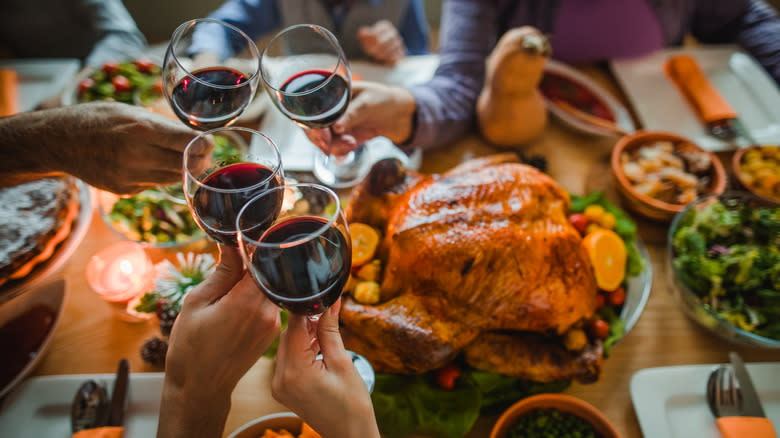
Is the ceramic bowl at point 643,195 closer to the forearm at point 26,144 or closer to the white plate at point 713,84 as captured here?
the white plate at point 713,84

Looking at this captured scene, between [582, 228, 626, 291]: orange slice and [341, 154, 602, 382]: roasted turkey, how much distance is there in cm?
9

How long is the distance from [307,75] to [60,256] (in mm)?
758

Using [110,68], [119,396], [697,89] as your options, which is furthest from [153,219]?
[697,89]

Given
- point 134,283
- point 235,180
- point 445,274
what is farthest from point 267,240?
point 134,283

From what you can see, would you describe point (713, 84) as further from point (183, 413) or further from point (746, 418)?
point (183, 413)

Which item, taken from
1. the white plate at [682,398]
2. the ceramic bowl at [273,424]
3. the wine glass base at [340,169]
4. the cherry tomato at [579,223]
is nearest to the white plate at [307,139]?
the wine glass base at [340,169]

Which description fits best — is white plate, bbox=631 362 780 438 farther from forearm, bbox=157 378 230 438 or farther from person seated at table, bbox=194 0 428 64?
person seated at table, bbox=194 0 428 64

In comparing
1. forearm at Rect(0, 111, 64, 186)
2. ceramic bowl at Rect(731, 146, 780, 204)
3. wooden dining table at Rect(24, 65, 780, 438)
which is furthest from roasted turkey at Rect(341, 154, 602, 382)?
forearm at Rect(0, 111, 64, 186)

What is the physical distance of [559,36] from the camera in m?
1.63

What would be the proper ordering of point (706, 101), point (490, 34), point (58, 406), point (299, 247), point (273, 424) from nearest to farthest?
point (299, 247) → point (273, 424) → point (58, 406) → point (706, 101) → point (490, 34)

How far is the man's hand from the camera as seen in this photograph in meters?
1.50

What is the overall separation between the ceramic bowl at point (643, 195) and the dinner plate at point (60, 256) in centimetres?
148

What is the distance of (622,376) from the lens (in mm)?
1021

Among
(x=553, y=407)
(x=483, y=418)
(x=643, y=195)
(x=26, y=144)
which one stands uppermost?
(x=26, y=144)
